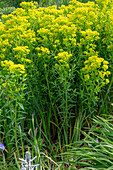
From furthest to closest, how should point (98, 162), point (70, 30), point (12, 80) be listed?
point (70, 30) < point (12, 80) < point (98, 162)

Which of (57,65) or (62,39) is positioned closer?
(57,65)

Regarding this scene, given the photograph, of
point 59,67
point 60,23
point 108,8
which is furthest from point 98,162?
point 108,8

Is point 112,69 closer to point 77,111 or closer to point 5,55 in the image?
point 77,111

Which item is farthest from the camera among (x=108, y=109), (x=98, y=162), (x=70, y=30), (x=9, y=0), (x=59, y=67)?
(x=9, y=0)

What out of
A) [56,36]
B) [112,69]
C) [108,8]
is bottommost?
[112,69]

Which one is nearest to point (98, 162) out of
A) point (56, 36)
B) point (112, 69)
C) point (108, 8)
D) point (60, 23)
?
point (112, 69)

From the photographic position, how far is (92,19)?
339 cm

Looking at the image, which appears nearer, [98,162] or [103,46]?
[98,162]

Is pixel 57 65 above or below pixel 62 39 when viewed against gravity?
below

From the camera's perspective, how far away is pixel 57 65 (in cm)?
272

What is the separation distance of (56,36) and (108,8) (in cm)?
111

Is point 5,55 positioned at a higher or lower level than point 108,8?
lower

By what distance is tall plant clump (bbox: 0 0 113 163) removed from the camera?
2.79 m

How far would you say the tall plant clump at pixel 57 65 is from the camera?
2.79 meters
